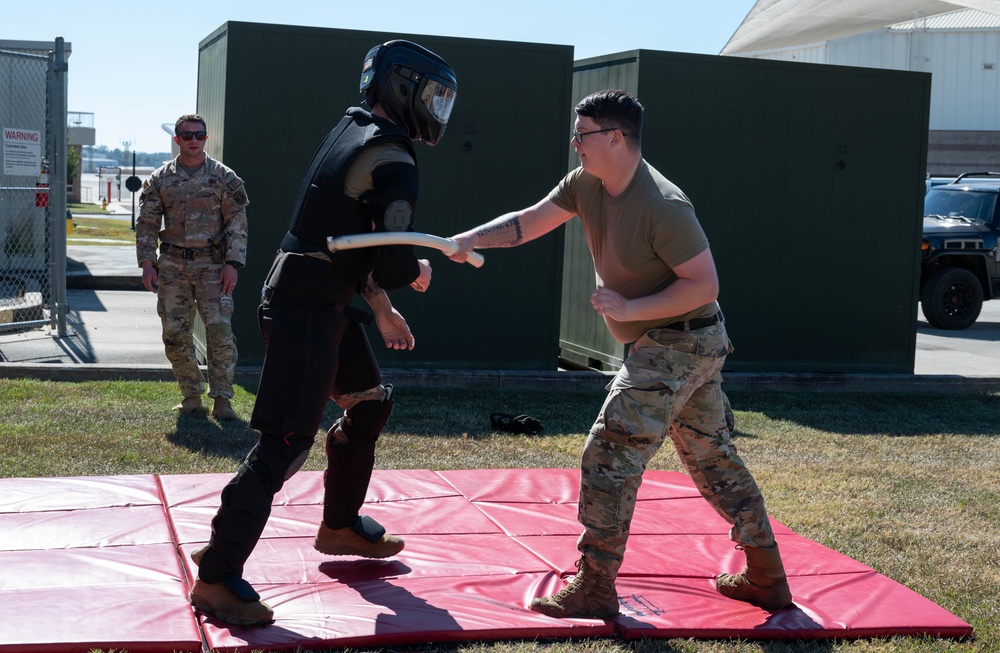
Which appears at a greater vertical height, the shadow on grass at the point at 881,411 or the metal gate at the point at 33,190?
the metal gate at the point at 33,190

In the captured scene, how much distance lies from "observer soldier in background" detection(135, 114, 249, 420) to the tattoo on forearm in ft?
11.9

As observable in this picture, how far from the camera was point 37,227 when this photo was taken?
16250 mm

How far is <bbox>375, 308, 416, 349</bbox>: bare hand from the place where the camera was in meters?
4.46

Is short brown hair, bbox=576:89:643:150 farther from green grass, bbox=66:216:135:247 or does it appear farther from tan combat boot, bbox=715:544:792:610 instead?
green grass, bbox=66:216:135:247

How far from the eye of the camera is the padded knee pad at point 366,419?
4.49 meters

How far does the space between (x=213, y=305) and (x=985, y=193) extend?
1326cm

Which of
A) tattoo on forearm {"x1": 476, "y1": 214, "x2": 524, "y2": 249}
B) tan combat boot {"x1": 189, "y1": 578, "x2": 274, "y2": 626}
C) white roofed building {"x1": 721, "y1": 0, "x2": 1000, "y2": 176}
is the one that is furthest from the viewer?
white roofed building {"x1": 721, "y1": 0, "x2": 1000, "y2": 176}

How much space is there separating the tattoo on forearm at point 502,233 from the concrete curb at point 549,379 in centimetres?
504

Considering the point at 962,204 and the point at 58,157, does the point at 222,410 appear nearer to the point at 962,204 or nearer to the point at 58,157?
the point at 58,157

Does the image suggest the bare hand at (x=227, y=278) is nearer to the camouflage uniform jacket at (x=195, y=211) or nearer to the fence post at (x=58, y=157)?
the camouflage uniform jacket at (x=195, y=211)

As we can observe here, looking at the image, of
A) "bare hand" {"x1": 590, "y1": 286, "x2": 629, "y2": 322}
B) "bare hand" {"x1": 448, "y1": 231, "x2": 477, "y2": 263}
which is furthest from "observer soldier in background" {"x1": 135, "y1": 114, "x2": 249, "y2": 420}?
"bare hand" {"x1": 590, "y1": 286, "x2": 629, "y2": 322}

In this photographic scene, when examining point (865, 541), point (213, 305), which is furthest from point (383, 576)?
point (213, 305)

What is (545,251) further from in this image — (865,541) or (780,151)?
(865,541)

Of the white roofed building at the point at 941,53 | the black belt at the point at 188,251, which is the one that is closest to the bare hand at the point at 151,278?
the black belt at the point at 188,251
